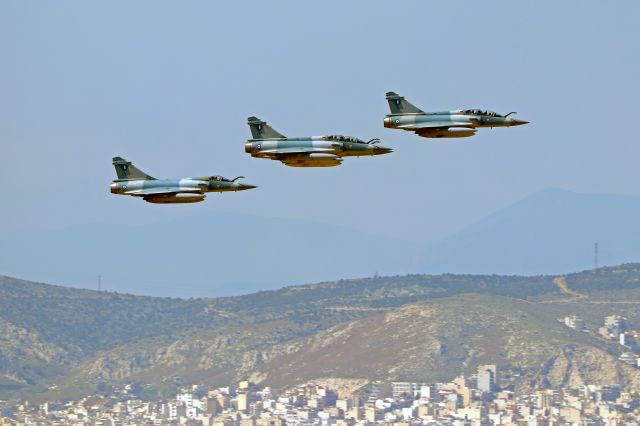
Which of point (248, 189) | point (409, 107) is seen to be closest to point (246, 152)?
point (248, 189)

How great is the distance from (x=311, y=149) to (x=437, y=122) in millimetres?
12135

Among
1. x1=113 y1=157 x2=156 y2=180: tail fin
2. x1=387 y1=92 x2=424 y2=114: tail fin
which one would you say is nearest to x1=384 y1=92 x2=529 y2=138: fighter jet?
x1=387 y1=92 x2=424 y2=114: tail fin

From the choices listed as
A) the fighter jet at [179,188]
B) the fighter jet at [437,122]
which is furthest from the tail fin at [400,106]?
the fighter jet at [179,188]

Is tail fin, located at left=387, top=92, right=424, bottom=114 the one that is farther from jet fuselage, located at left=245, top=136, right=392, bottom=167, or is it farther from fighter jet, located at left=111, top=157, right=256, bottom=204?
fighter jet, located at left=111, top=157, right=256, bottom=204

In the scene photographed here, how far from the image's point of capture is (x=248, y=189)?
583 feet

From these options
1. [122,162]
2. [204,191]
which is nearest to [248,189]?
[204,191]

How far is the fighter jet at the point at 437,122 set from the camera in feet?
585

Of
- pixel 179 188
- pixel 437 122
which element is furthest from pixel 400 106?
pixel 179 188

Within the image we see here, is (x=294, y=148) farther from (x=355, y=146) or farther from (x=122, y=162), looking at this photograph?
(x=122, y=162)

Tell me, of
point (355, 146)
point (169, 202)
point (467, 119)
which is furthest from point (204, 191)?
point (467, 119)

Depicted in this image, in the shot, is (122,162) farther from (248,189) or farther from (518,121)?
(518,121)

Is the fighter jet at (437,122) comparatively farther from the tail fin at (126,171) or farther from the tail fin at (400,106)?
the tail fin at (126,171)

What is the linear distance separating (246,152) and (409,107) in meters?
16.0

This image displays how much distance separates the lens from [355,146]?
17975 centimetres
